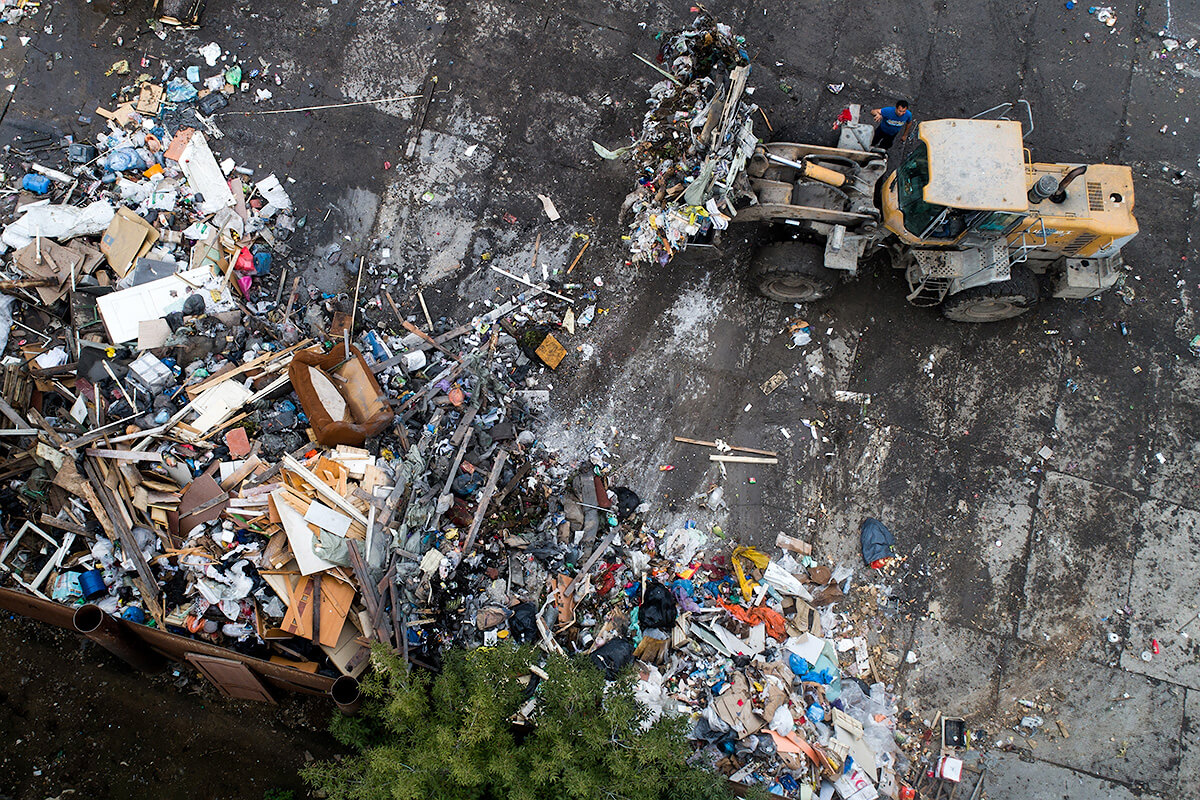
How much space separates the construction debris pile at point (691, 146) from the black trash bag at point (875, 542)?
11.8ft

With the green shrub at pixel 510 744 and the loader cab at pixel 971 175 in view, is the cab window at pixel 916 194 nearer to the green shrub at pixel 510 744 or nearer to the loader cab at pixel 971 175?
the loader cab at pixel 971 175

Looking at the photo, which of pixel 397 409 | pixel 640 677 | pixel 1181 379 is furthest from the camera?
pixel 1181 379

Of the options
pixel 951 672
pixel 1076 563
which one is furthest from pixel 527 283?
pixel 1076 563

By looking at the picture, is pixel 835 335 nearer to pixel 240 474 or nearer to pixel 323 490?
pixel 323 490

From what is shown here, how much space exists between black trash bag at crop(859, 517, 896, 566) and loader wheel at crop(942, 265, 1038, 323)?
8.03 feet

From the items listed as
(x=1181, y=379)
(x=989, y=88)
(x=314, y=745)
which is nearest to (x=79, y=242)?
(x=314, y=745)

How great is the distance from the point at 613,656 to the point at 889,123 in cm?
Answer: 635

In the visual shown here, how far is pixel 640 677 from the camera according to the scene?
260 inches

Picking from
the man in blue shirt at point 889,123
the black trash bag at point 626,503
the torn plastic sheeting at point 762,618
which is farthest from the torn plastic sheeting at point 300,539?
the man in blue shirt at point 889,123

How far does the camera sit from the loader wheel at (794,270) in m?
7.08

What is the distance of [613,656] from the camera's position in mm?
6551

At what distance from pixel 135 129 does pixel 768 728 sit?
9367mm

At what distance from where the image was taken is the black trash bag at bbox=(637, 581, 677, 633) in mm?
6770

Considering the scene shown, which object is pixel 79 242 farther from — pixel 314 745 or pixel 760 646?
pixel 760 646
